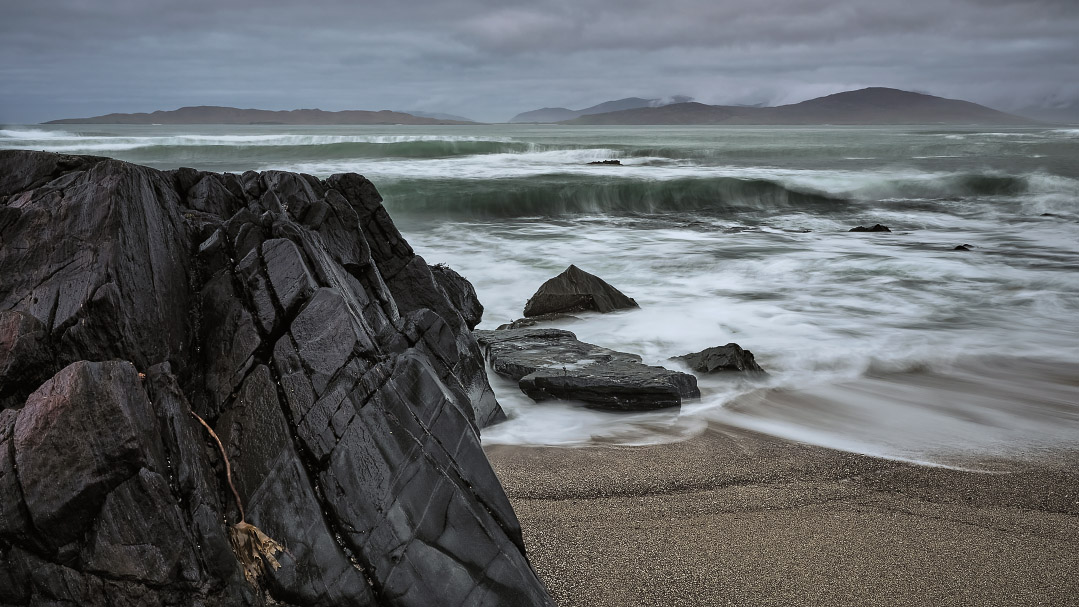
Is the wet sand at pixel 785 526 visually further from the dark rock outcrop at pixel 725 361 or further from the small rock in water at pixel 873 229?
the small rock in water at pixel 873 229

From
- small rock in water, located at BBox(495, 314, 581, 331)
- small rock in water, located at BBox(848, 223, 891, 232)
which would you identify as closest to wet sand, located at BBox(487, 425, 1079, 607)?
small rock in water, located at BBox(495, 314, 581, 331)

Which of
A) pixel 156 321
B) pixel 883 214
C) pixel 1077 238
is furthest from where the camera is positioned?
pixel 883 214

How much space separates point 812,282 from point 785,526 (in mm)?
7908

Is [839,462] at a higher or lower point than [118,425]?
lower

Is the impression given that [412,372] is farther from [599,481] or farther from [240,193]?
[240,193]

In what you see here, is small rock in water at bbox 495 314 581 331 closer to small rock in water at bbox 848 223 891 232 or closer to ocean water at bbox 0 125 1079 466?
ocean water at bbox 0 125 1079 466

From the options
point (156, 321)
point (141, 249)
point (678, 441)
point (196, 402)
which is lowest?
point (678, 441)

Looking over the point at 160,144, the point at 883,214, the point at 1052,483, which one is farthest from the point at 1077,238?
the point at 160,144

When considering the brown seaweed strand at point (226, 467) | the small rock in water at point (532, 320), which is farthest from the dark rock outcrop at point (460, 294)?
the brown seaweed strand at point (226, 467)

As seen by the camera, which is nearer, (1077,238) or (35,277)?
(35,277)

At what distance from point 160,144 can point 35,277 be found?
133 ft

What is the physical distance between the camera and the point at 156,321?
323cm

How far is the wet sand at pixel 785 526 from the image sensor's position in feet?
10.4

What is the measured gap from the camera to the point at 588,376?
565 cm
